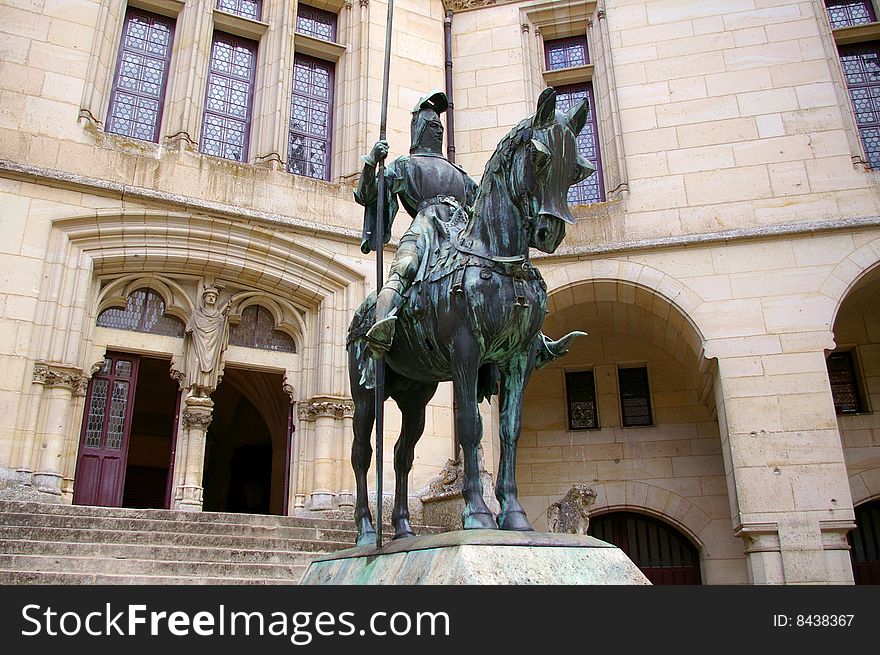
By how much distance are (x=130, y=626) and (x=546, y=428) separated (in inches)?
401

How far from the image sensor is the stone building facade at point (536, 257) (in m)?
8.62

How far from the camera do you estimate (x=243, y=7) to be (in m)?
11.6

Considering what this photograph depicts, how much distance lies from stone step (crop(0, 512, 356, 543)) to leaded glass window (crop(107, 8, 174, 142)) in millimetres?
5593

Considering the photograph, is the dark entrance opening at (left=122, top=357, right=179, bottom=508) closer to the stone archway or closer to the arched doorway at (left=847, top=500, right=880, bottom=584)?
the stone archway

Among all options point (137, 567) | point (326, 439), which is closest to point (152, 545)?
point (137, 567)

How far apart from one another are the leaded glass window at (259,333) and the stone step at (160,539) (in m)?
3.53

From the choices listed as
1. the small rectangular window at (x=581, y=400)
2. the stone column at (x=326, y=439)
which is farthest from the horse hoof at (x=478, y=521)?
the small rectangular window at (x=581, y=400)

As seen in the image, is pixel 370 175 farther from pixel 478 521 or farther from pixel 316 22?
pixel 316 22

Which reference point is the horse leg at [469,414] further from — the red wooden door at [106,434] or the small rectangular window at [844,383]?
the small rectangular window at [844,383]

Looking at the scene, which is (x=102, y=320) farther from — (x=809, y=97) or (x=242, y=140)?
(x=809, y=97)

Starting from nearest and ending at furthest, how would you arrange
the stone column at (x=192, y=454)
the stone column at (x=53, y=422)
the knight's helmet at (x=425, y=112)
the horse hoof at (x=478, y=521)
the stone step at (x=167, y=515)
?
the horse hoof at (x=478, y=521) < the knight's helmet at (x=425, y=112) < the stone step at (x=167, y=515) < the stone column at (x=53, y=422) < the stone column at (x=192, y=454)

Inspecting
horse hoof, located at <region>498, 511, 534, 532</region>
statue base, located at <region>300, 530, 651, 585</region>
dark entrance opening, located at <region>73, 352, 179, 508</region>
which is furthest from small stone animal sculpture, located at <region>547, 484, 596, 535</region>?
dark entrance opening, located at <region>73, 352, 179, 508</region>

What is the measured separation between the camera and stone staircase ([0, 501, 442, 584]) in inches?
221

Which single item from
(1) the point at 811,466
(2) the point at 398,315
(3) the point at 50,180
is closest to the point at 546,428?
(1) the point at 811,466
